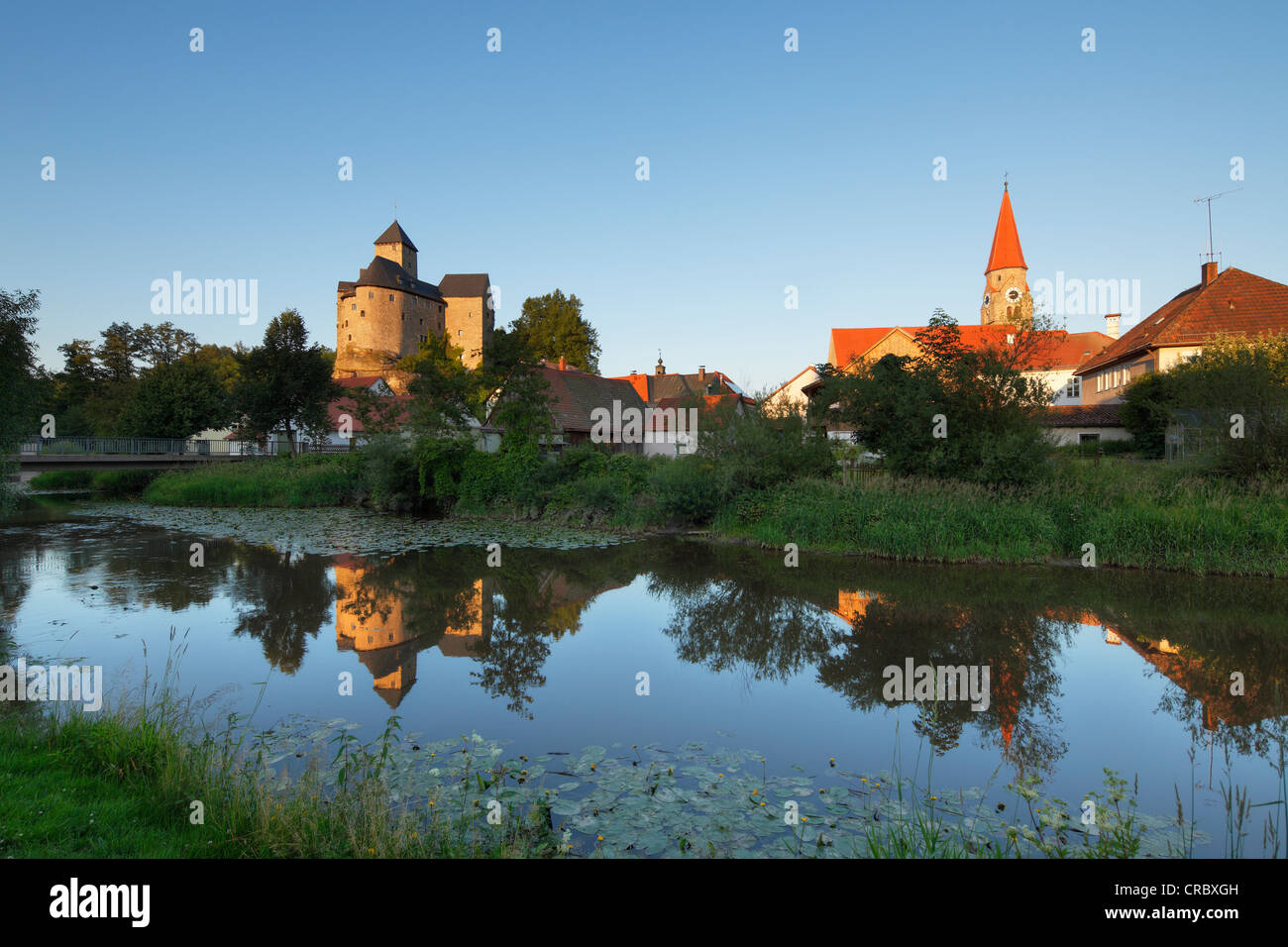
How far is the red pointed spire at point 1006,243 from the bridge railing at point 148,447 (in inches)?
2586

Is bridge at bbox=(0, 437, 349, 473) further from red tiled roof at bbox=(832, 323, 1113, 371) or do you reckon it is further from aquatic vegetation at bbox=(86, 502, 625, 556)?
red tiled roof at bbox=(832, 323, 1113, 371)

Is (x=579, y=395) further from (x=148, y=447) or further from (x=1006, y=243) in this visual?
(x=1006, y=243)

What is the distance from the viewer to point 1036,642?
870 centimetres

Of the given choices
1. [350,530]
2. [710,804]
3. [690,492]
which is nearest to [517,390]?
[350,530]

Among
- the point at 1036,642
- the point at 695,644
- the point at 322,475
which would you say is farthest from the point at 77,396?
the point at 1036,642

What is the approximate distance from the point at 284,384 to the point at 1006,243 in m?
68.5

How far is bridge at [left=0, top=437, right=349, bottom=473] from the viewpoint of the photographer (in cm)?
2873

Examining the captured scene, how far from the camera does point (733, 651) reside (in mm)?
8703

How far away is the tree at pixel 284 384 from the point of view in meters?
36.4

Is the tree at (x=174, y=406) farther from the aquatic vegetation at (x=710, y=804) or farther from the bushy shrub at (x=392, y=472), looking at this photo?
the aquatic vegetation at (x=710, y=804)

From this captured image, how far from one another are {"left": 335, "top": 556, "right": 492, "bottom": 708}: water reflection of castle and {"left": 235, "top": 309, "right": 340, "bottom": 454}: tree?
95.7 ft

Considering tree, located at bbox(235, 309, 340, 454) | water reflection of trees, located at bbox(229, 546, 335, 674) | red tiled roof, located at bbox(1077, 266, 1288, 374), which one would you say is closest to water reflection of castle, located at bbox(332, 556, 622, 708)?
water reflection of trees, located at bbox(229, 546, 335, 674)

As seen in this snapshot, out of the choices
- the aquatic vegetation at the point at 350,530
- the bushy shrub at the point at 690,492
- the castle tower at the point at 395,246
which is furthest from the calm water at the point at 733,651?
the castle tower at the point at 395,246
